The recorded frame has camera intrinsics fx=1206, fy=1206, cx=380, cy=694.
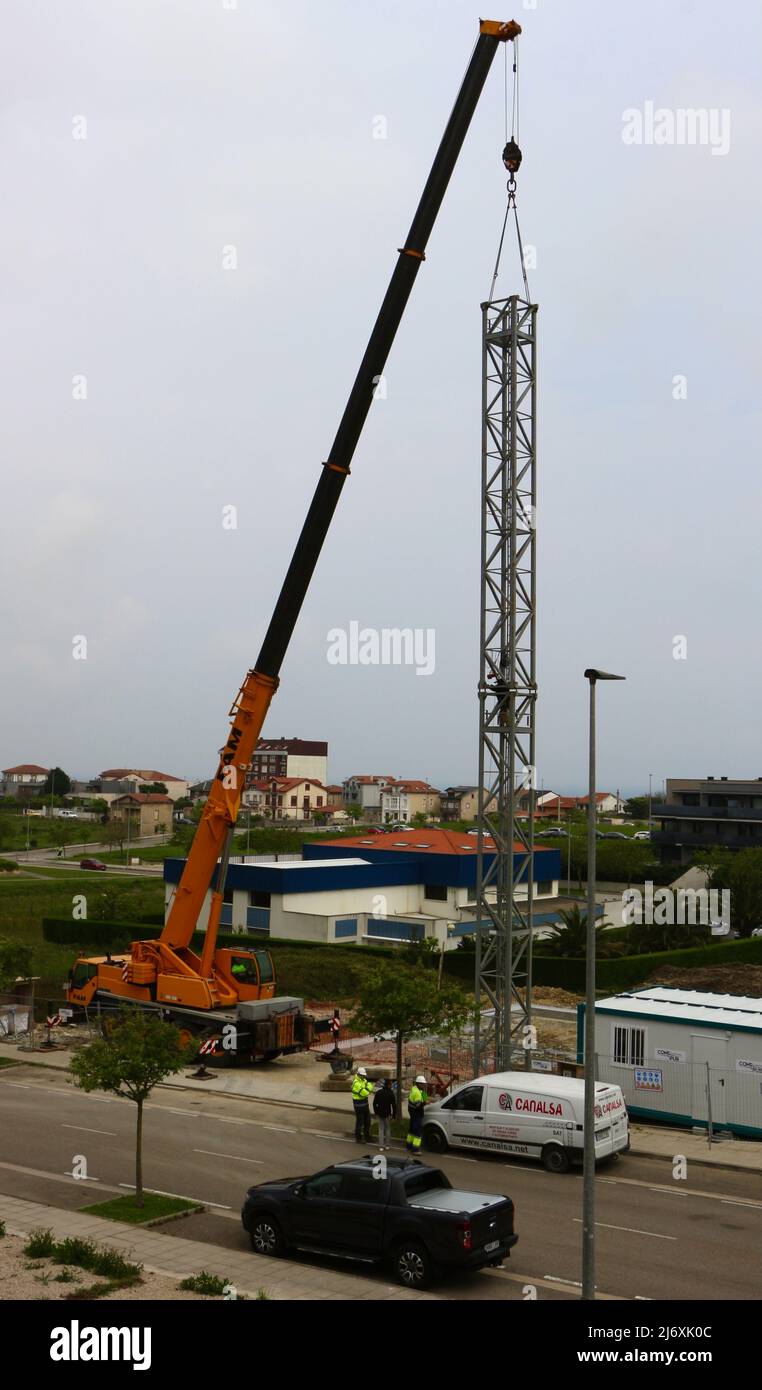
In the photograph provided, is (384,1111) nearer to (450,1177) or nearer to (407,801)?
(450,1177)

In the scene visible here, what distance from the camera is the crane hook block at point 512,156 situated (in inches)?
1064

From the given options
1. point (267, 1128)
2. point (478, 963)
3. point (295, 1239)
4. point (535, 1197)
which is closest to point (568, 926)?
point (478, 963)

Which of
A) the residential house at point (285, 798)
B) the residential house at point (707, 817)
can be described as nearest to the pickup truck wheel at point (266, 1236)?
the residential house at point (707, 817)

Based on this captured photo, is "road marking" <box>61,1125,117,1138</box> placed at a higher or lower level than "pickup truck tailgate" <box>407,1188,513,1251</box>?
lower

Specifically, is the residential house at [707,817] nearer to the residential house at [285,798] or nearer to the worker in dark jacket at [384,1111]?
the worker in dark jacket at [384,1111]

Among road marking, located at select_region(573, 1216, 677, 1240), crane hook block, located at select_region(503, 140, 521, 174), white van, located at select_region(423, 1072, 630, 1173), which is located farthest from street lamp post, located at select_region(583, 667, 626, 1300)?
crane hook block, located at select_region(503, 140, 521, 174)

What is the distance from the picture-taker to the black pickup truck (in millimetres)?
14344

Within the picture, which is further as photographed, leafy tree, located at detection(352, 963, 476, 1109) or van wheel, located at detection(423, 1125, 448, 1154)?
leafy tree, located at detection(352, 963, 476, 1109)

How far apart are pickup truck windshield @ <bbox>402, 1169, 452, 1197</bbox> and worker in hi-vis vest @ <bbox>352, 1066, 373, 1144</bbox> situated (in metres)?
7.11

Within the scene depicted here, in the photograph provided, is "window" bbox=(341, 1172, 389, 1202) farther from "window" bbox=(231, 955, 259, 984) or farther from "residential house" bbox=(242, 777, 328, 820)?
"residential house" bbox=(242, 777, 328, 820)

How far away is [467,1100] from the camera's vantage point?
21812 millimetres

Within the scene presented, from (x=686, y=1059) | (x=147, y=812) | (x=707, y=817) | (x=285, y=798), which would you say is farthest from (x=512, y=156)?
(x=285, y=798)

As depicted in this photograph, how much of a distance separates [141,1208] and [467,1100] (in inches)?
261
